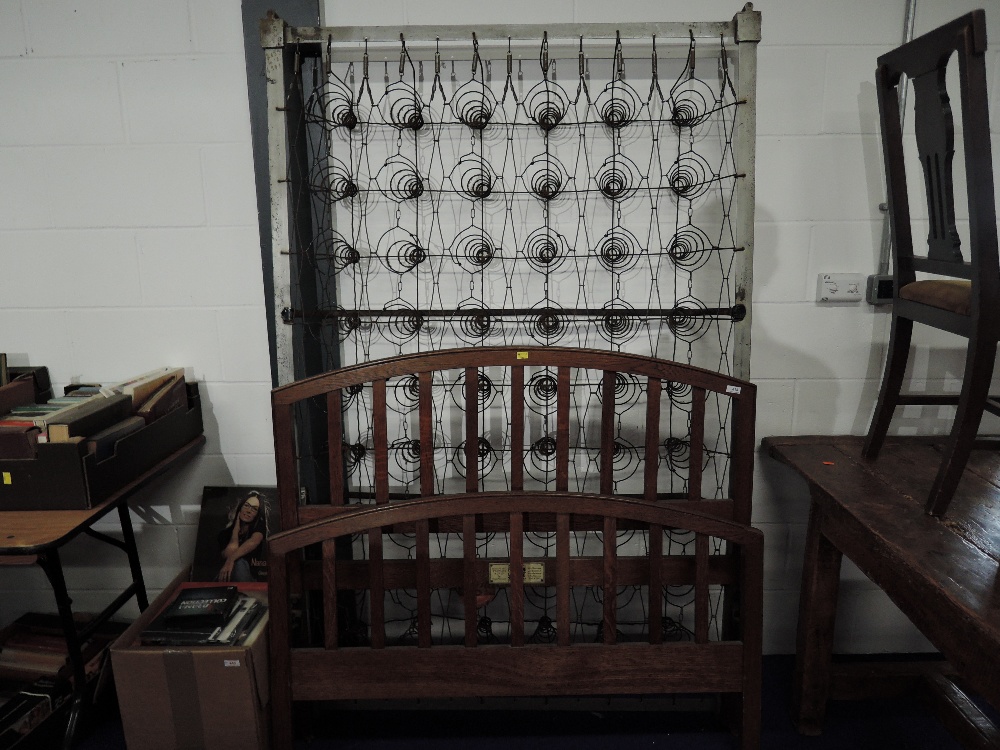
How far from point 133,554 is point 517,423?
1.17 meters

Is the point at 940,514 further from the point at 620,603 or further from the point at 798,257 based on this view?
the point at 620,603

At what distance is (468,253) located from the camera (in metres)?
1.92

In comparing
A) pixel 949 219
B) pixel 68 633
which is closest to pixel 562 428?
pixel 949 219

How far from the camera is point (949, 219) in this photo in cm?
136

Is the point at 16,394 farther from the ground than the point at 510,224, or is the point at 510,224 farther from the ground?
the point at 510,224

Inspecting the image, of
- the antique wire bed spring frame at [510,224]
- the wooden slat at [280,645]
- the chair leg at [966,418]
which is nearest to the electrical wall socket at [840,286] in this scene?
the antique wire bed spring frame at [510,224]

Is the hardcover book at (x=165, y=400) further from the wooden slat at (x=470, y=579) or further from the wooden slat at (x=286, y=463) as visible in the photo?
the wooden slat at (x=470, y=579)

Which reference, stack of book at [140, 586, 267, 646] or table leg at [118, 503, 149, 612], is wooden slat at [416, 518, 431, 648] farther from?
table leg at [118, 503, 149, 612]

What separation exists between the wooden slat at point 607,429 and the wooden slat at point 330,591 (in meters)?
0.63

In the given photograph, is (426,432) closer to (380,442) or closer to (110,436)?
(380,442)

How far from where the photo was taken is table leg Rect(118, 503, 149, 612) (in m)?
1.89

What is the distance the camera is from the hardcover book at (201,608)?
5.51 feet

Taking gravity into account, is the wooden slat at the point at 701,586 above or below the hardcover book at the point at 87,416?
below

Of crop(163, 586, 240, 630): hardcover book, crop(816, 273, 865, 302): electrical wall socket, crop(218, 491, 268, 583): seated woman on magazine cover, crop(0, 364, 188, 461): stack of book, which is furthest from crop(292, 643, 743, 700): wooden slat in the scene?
crop(816, 273, 865, 302): electrical wall socket
